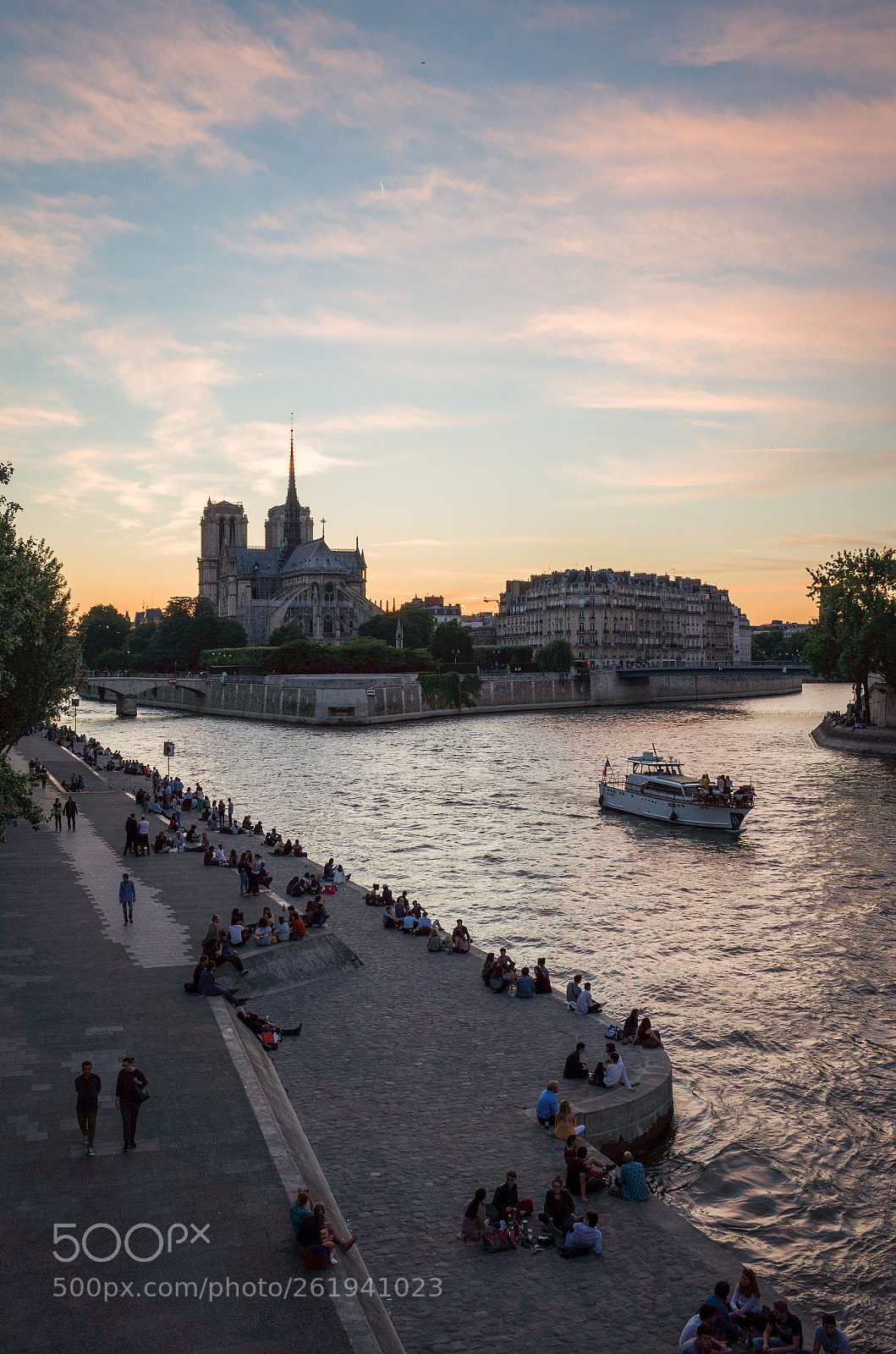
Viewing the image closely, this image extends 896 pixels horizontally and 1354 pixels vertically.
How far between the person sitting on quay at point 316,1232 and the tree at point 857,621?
198 ft

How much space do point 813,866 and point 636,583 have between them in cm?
13443

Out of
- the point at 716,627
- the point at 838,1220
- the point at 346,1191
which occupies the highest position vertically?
the point at 716,627

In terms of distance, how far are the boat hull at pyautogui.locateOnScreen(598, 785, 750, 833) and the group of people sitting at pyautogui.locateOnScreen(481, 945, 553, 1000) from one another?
22.2 m

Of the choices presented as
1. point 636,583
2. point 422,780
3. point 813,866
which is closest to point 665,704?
point 636,583

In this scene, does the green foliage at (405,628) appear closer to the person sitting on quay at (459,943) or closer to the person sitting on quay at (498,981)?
the person sitting on quay at (459,943)

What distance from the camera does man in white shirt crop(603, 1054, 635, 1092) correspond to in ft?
44.3

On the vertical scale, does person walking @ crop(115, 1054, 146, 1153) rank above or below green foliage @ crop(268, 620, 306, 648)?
below

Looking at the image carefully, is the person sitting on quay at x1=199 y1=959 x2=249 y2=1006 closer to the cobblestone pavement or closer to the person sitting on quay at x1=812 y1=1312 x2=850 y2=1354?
the cobblestone pavement

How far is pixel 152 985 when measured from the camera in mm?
15492

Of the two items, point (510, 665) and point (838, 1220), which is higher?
point (510, 665)

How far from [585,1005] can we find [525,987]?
1.23 meters

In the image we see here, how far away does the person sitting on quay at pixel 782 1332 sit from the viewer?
872 centimetres

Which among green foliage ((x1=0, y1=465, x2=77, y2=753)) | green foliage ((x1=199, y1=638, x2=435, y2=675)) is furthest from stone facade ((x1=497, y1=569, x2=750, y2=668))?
green foliage ((x1=0, y1=465, x2=77, y2=753))

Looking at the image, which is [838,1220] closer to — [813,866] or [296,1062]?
[296,1062]
